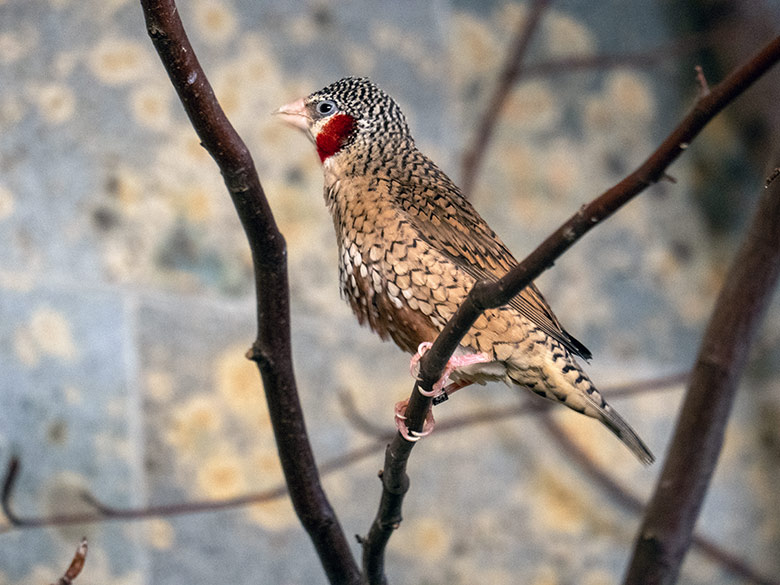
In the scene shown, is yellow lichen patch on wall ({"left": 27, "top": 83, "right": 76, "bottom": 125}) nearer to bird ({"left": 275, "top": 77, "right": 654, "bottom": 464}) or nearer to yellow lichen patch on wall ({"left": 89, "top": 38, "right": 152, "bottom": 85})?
yellow lichen patch on wall ({"left": 89, "top": 38, "right": 152, "bottom": 85})

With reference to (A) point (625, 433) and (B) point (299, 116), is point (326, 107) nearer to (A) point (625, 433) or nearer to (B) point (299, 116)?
(B) point (299, 116)

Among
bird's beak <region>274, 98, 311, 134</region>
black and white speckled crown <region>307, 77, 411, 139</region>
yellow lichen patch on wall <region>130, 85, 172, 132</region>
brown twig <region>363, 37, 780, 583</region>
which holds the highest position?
yellow lichen patch on wall <region>130, 85, 172, 132</region>

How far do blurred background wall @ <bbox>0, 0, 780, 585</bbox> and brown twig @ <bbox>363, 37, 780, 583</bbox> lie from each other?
1254mm

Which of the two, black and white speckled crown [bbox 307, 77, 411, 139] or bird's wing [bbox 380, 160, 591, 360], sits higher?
black and white speckled crown [bbox 307, 77, 411, 139]

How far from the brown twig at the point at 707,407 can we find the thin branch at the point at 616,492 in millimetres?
989

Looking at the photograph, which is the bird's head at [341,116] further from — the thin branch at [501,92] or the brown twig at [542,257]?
the thin branch at [501,92]

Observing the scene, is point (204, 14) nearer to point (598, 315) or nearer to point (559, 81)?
point (559, 81)

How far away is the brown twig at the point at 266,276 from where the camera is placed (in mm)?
1289

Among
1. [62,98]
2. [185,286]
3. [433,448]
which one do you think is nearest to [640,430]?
[433,448]

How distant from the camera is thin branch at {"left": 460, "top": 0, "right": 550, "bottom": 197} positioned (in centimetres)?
320

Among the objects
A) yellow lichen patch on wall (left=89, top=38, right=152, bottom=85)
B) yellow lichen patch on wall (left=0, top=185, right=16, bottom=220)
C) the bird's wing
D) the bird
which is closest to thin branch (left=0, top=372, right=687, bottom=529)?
yellow lichen patch on wall (left=0, top=185, right=16, bottom=220)

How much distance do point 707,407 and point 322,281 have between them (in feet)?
4.38

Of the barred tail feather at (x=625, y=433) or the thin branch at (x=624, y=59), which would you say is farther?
the thin branch at (x=624, y=59)

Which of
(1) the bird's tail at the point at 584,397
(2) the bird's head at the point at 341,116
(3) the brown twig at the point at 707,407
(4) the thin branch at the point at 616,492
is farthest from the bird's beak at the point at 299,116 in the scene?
(4) the thin branch at the point at 616,492
